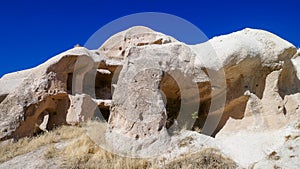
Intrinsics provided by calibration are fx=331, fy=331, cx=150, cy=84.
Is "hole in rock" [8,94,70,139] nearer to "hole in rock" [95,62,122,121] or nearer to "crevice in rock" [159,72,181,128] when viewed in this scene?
"hole in rock" [95,62,122,121]

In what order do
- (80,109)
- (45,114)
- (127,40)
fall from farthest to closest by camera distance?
(127,40) < (45,114) < (80,109)

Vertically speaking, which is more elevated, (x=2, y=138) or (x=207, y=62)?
(x=207, y=62)

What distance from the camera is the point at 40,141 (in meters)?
9.02

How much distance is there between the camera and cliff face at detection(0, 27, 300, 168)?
6742 mm

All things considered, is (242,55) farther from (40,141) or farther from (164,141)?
(40,141)

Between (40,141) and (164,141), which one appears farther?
(40,141)

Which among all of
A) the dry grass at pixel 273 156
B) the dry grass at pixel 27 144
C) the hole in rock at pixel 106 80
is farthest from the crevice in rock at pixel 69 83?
the dry grass at pixel 273 156

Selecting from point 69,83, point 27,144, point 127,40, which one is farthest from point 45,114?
point 127,40

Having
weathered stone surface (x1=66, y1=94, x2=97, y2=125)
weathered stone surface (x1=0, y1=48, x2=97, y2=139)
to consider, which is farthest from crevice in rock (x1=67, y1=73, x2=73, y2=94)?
weathered stone surface (x1=66, y1=94, x2=97, y2=125)

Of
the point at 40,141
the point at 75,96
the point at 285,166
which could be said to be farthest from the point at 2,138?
the point at 285,166

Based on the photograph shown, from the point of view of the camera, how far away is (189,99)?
9.26 m

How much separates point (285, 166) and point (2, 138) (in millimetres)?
7811

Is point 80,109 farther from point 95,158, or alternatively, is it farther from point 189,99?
point 95,158

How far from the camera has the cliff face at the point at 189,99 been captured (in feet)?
22.1
